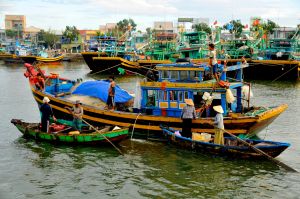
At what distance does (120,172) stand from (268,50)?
40.3 m

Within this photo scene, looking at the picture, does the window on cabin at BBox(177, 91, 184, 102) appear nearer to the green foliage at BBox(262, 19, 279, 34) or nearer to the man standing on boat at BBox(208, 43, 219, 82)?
the man standing on boat at BBox(208, 43, 219, 82)

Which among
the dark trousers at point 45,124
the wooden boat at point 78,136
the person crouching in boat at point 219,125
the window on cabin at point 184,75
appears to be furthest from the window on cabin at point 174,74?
the dark trousers at point 45,124

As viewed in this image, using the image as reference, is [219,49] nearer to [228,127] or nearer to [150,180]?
[228,127]

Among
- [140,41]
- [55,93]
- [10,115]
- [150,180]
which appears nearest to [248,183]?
[150,180]

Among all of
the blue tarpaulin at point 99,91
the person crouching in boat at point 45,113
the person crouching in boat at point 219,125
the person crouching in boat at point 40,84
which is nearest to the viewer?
the person crouching in boat at point 219,125

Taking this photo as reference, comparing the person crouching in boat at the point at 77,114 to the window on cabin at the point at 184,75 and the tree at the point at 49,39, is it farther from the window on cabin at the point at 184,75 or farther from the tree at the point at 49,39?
the tree at the point at 49,39

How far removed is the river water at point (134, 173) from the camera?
12430mm

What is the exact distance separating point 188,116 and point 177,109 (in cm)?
145

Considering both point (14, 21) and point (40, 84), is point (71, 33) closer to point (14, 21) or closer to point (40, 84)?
point (14, 21)

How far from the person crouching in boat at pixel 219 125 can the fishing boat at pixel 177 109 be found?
0.82m

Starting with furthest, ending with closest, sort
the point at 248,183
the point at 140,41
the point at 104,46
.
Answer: the point at 140,41, the point at 104,46, the point at 248,183

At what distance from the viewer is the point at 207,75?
17969mm

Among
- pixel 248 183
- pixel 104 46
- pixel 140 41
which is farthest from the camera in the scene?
pixel 140 41

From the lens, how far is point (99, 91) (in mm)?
20453
